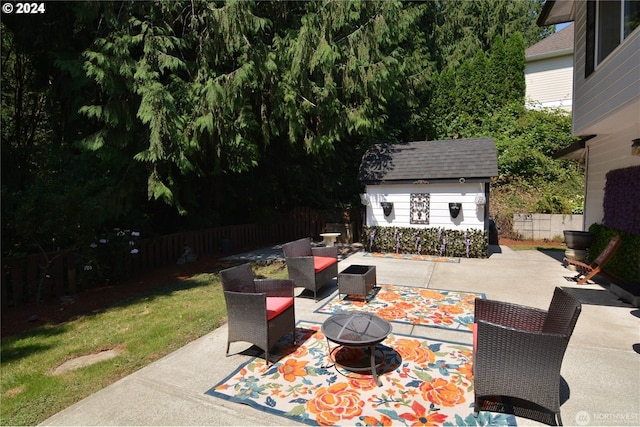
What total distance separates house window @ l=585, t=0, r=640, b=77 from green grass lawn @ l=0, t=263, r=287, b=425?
30.6ft

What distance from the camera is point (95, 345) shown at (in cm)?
475

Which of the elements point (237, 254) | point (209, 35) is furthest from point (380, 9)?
point (237, 254)

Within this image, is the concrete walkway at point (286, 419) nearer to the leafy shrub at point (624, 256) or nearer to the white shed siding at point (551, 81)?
the leafy shrub at point (624, 256)

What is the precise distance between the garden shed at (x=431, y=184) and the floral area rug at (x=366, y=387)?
23.7 feet

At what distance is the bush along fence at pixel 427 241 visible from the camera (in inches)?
413

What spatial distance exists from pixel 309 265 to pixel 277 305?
2.13 meters

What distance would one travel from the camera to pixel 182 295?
707cm

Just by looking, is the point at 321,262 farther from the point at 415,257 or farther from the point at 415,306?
the point at 415,257

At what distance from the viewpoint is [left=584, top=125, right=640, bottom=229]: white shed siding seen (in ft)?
25.4

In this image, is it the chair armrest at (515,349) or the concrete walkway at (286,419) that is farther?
the concrete walkway at (286,419)

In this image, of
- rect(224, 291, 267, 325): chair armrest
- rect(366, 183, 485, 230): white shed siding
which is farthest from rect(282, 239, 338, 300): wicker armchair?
rect(366, 183, 485, 230): white shed siding

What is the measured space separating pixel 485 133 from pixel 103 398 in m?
18.1

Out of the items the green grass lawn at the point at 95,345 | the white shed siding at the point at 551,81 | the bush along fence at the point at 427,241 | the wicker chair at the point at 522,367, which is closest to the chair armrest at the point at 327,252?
the green grass lawn at the point at 95,345

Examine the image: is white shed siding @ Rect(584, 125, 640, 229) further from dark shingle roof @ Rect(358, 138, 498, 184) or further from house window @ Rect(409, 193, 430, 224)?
house window @ Rect(409, 193, 430, 224)
